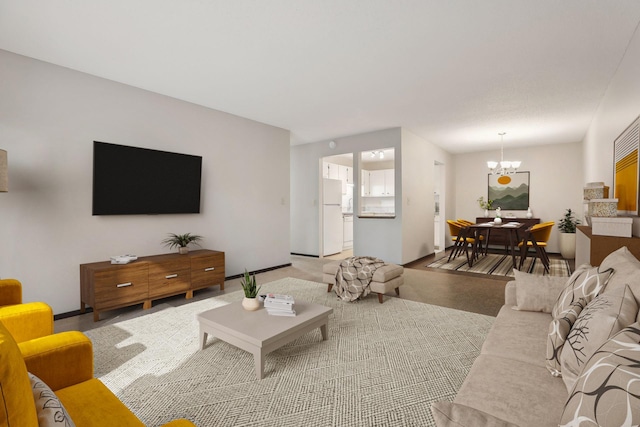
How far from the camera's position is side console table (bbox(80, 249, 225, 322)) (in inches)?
130

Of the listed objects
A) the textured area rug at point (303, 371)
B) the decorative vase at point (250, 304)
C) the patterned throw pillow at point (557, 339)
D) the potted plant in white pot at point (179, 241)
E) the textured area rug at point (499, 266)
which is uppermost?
the potted plant in white pot at point (179, 241)

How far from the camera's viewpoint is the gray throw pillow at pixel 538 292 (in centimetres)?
214

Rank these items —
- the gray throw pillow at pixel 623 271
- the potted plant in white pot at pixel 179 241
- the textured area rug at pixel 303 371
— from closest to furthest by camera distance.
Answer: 1. the gray throw pillow at pixel 623 271
2. the textured area rug at pixel 303 371
3. the potted plant in white pot at pixel 179 241

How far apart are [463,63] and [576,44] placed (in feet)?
3.15

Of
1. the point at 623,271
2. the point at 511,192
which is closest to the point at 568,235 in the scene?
the point at 511,192

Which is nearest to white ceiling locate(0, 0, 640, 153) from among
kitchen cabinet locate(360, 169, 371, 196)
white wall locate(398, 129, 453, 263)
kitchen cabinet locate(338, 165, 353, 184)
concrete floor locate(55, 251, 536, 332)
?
white wall locate(398, 129, 453, 263)

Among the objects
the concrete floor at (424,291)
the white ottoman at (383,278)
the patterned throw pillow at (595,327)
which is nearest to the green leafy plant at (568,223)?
the concrete floor at (424,291)

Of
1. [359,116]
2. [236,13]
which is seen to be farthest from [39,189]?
[359,116]

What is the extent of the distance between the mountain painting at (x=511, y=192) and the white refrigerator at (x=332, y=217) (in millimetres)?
3995

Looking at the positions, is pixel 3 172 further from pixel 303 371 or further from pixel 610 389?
pixel 610 389

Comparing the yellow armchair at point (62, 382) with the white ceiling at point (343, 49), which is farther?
the white ceiling at point (343, 49)

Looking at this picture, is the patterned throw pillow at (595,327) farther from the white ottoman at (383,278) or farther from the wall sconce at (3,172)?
the wall sconce at (3,172)

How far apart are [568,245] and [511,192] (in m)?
1.84

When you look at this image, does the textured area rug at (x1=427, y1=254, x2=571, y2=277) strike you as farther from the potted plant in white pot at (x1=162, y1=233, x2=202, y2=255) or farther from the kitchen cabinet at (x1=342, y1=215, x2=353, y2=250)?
the potted plant in white pot at (x1=162, y1=233, x2=202, y2=255)
